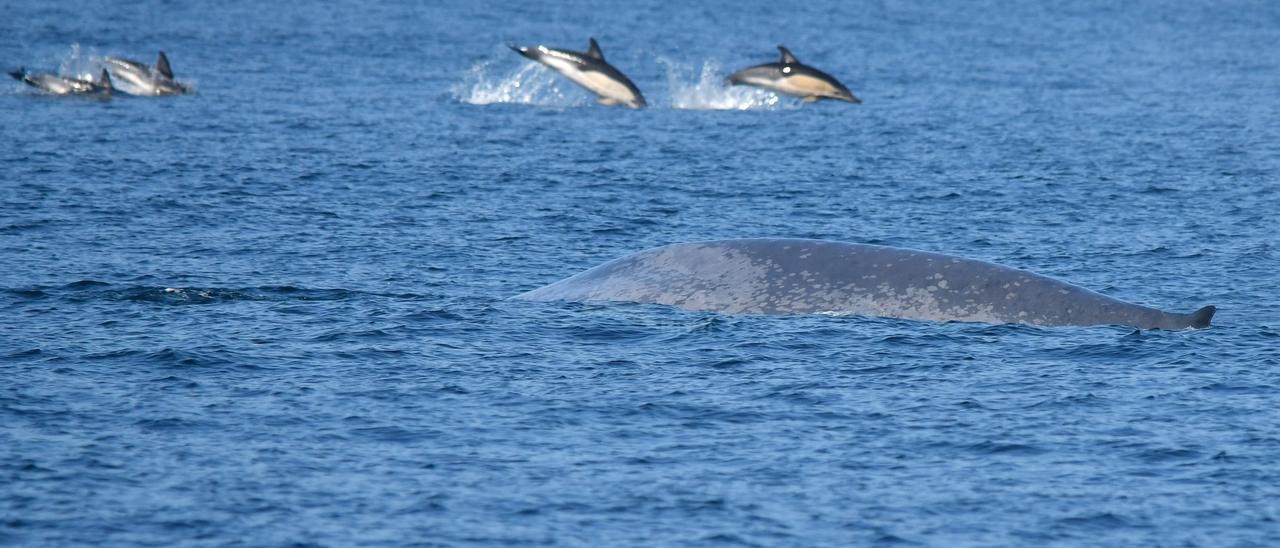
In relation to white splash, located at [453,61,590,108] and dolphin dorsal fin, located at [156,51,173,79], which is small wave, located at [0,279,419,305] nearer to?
dolphin dorsal fin, located at [156,51,173,79]

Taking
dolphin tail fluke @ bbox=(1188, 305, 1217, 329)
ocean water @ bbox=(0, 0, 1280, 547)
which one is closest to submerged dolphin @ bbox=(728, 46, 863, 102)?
ocean water @ bbox=(0, 0, 1280, 547)

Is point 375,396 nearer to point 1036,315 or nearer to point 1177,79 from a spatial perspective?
point 1036,315

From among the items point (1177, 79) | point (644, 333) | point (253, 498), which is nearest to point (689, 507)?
point (253, 498)

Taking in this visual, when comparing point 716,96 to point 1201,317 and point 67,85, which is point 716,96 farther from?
point 1201,317

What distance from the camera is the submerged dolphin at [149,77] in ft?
145

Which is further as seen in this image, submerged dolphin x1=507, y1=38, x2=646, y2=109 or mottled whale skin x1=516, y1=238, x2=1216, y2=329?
submerged dolphin x1=507, y1=38, x2=646, y2=109

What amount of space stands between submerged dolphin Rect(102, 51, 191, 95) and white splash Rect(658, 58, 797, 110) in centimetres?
1198

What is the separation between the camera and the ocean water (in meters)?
13.4

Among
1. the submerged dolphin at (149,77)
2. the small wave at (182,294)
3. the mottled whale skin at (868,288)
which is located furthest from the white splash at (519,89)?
the mottled whale skin at (868,288)

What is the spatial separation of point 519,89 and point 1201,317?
3289 cm

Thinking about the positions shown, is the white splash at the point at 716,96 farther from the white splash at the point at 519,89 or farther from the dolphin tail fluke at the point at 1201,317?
the dolphin tail fluke at the point at 1201,317

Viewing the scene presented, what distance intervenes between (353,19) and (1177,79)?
31927 millimetres

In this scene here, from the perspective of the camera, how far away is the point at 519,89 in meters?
49.4

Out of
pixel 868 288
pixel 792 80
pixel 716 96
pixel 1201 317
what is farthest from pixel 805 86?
pixel 1201 317
